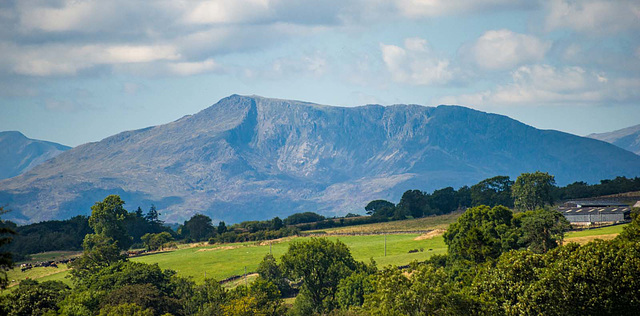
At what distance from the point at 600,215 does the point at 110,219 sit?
104 meters

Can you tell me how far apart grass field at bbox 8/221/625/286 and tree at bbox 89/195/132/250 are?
856cm

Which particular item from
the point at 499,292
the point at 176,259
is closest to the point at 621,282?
the point at 499,292

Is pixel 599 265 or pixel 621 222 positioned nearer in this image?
pixel 599 265

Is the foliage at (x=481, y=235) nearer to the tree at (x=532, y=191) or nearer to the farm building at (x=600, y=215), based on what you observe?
the farm building at (x=600, y=215)

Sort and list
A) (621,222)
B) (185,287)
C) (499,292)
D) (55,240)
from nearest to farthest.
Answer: (499,292) → (185,287) → (621,222) → (55,240)

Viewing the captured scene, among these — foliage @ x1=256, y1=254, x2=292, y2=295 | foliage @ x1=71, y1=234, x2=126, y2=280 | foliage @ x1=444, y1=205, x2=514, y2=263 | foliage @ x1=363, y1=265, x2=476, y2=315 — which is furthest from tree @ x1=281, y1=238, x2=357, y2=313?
foliage @ x1=71, y1=234, x2=126, y2=280

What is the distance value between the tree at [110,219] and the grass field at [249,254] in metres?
8.56

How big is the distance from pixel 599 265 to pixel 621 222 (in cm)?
7935

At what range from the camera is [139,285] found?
76875 millimetres

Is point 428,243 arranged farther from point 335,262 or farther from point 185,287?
point 185,287

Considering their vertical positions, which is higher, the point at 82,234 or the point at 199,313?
the point at 82,234

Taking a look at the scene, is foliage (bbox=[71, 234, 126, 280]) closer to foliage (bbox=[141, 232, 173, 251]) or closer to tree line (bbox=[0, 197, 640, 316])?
tree line (bbox=[0, 197, 640, 316])

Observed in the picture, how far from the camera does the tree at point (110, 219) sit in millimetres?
138375

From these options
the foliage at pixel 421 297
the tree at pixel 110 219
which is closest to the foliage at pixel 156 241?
the tree at pixel 110 219
